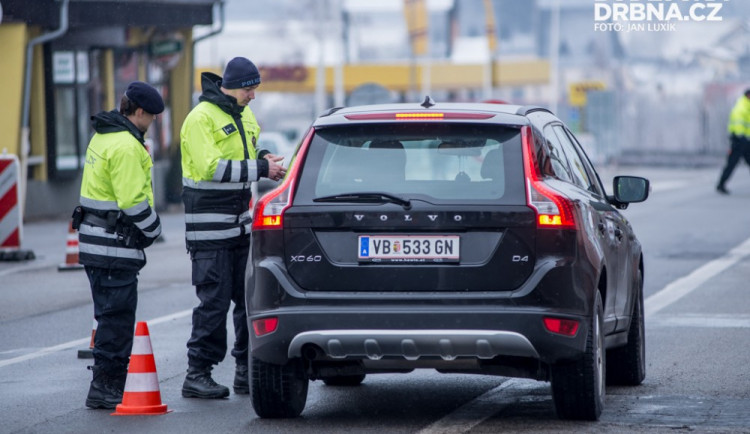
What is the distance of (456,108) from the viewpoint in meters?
7.69

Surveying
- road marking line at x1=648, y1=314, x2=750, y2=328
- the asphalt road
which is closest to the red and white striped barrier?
the asphalt road

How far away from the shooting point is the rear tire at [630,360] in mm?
8852

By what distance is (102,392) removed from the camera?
833 centimetres

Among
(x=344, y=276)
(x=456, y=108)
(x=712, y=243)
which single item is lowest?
(x=712, y=243)

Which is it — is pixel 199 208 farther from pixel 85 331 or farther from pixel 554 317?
pixel 85 331

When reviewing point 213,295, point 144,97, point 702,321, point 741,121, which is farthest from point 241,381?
point 741,121

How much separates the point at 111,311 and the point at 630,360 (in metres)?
2.90

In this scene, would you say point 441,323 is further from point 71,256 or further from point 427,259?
point 71,256

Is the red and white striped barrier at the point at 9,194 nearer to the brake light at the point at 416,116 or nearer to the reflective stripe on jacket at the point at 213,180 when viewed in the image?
the reflective stripe on jacket at the point at 213,180

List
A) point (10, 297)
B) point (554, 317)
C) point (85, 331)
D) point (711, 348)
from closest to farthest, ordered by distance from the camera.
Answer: point (554, 317), point (711, 348), point (85, 331), point (10, 297)

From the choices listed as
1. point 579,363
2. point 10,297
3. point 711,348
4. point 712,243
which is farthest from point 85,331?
point 712,243

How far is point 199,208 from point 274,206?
1.31m

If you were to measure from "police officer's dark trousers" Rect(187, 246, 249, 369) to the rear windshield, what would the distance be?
1.35m

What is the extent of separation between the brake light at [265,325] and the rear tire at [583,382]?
4.40 ft
